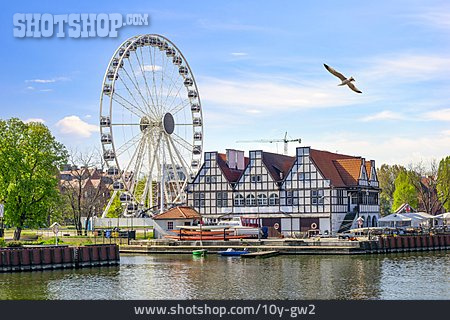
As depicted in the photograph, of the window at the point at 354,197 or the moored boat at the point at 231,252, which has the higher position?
the window at the point at 354,197

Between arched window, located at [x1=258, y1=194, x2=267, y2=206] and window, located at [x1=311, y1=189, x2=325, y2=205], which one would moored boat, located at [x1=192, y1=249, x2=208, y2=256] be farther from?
window, located at [x1=311, y1=189, x2=325, y2=205]

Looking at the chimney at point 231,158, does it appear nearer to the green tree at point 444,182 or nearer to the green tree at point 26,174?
the green tree at point 26,174

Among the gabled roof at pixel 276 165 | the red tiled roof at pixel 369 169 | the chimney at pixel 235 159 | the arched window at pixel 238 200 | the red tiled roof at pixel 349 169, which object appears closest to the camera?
the red tiled roof at pixel 349 169

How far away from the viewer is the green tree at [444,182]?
392 ft

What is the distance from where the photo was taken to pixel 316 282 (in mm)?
49062

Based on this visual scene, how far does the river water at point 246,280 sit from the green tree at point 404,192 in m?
55.9

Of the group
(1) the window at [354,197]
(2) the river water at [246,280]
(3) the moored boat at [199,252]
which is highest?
(1) the window at [354,197]

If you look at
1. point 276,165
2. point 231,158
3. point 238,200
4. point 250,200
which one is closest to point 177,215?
point 238,200

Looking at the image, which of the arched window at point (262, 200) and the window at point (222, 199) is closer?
the arched window at point (262, 200)

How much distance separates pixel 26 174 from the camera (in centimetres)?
7394

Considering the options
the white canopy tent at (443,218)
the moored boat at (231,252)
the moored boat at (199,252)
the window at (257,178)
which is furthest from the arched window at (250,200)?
the white canopy tent at (443,218)

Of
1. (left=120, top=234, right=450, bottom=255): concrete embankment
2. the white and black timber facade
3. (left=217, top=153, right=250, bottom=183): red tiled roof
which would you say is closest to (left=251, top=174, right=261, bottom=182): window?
the white and black timber facade

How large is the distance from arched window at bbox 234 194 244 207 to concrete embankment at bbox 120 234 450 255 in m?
15.9

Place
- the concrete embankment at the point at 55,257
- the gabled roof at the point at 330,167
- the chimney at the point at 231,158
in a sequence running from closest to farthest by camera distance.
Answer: the concrete embankment at the point at 55,257 → the gabled roof at the point at 330,167 → the chimney at the point at 231,158
